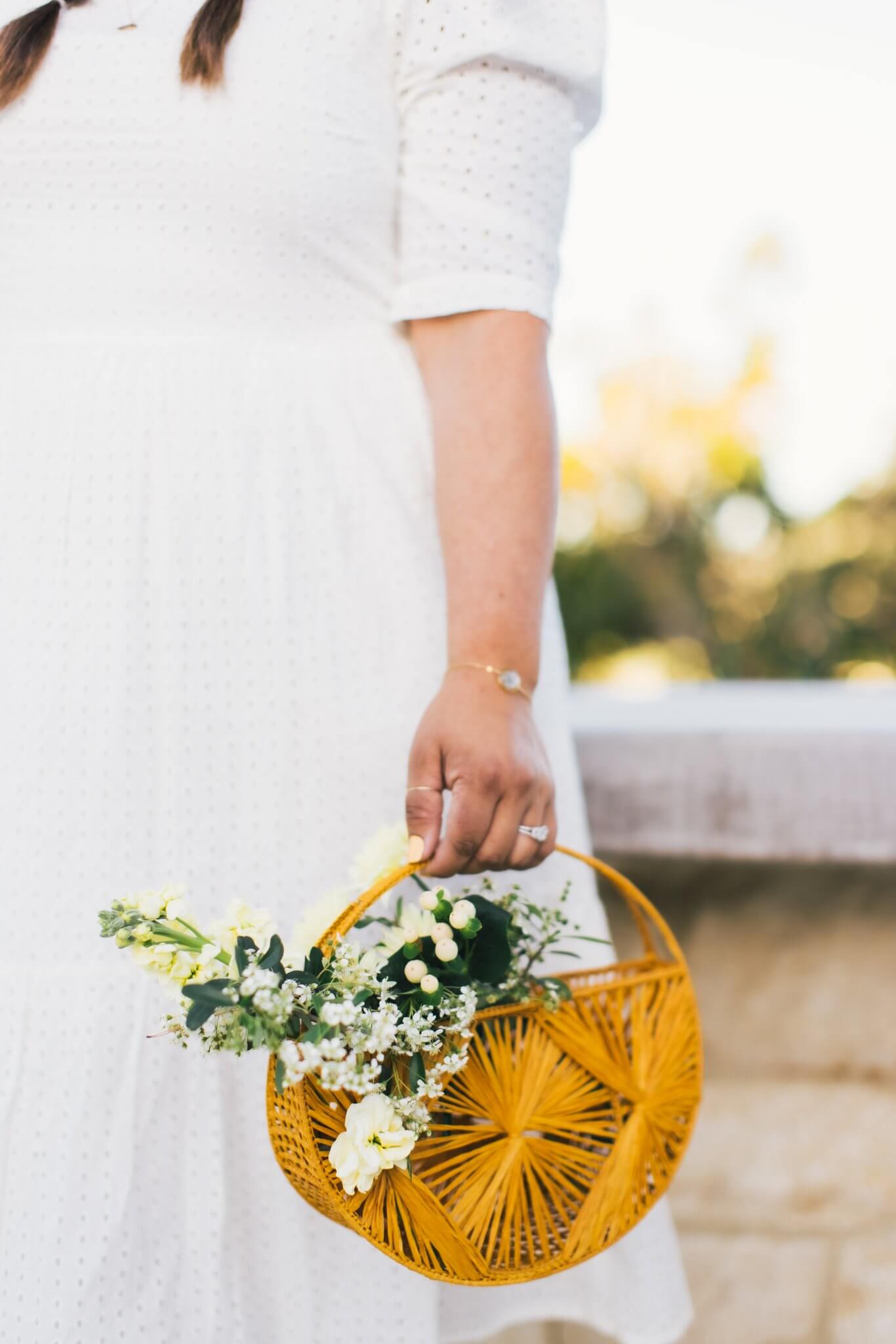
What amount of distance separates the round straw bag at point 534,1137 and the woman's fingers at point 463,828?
4cm

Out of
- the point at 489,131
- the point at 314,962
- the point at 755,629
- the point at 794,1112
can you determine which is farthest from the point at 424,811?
the point at 755,629

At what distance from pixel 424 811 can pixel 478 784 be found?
0.14 feet

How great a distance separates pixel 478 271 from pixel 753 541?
380 inches

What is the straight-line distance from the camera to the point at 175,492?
3.12 ft

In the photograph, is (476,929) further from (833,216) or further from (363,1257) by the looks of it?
(833,216)

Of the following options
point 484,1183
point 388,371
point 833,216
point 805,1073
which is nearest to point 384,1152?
point 484,1183

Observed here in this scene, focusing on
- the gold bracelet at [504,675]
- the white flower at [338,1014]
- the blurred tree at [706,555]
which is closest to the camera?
→ the white flower at [338,1014]

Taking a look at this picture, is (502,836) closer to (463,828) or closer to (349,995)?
(463,828)

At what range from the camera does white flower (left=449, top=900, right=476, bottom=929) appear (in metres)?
0.80

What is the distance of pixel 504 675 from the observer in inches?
36.4

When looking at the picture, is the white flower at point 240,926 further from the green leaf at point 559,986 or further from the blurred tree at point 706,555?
the blurred tree at point 706,555

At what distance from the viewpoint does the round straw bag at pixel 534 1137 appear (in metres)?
0.79

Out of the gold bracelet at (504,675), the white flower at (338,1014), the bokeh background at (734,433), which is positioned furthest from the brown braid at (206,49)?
the bokeh background at (734,433)

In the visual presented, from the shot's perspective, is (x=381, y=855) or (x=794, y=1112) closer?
(x=381, y=855)
